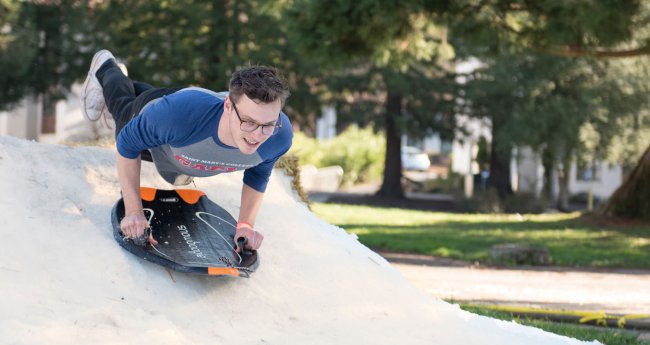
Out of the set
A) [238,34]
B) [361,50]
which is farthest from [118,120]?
[238,34]

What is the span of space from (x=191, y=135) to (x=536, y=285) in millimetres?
6729

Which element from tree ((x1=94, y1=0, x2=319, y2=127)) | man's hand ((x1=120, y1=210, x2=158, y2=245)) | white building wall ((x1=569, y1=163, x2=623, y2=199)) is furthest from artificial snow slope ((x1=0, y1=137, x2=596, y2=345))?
white building wall ((x1=569, y1=163, x2=623, y2=199))

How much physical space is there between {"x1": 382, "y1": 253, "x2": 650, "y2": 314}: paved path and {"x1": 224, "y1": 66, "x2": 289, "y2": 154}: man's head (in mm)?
4566

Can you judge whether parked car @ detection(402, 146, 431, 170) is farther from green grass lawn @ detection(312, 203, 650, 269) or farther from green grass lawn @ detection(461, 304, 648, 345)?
green grass lawn @ detection(461, 304, 648, 345)

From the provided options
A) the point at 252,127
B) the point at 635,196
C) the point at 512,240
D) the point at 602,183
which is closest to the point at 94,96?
the point at 252,127

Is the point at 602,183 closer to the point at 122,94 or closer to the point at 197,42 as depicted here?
the point at 197,42

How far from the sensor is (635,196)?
738 inches

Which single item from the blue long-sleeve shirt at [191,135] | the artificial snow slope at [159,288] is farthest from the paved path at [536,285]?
the blue long-sleeve shirt at [191,135]

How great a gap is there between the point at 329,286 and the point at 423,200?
24.8 meters

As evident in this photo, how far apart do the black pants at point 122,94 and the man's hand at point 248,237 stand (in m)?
0.80

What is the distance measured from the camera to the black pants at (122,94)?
526 centimetres

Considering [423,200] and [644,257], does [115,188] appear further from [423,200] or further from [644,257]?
[423,200]

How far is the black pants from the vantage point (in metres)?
5.26

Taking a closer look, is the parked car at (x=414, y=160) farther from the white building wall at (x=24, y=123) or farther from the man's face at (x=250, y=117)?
the man's face at (x=250, y=117)
